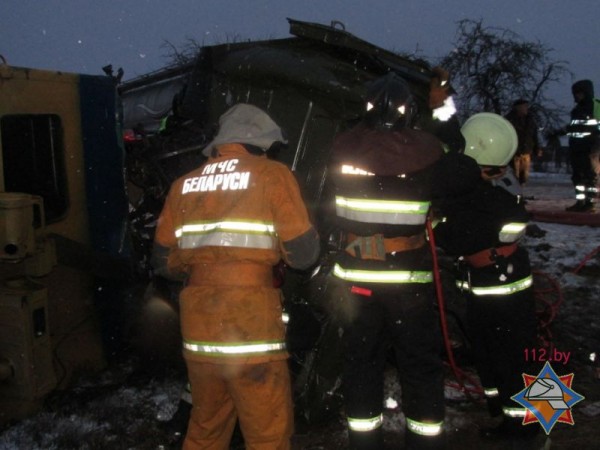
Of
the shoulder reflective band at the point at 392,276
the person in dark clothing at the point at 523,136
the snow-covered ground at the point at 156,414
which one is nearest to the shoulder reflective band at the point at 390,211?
the shoulder reflective band at the point at 392,276

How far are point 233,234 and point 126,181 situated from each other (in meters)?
2.33

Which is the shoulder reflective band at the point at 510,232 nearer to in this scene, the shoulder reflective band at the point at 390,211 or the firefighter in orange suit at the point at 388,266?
the firefighter in orange suit at the point at 388,266

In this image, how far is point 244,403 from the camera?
99.0 inches

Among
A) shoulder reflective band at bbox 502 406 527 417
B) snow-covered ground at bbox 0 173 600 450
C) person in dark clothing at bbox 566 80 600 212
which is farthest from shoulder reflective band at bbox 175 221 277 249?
person in dark clothing at bbox 566 80 600 212

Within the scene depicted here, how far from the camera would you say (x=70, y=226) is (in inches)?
165

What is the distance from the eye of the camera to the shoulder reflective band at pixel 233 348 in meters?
2.49

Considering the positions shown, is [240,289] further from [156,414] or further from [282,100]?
[282,100]

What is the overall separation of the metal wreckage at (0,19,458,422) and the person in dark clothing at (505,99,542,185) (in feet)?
16.4

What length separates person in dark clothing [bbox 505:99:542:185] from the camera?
9.58 m

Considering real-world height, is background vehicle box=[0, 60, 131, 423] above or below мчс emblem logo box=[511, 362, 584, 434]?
above

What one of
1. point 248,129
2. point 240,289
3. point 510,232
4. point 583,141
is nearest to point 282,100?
point 248,129

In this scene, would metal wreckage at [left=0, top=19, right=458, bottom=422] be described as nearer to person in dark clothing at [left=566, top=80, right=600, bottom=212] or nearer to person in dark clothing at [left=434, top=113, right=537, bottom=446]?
person in dark clothing at [left=434, top=113, right=537, bottom=446]

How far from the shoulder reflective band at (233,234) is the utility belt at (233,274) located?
4.0 inches

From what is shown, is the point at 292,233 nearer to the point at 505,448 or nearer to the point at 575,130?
the point at 505,448
